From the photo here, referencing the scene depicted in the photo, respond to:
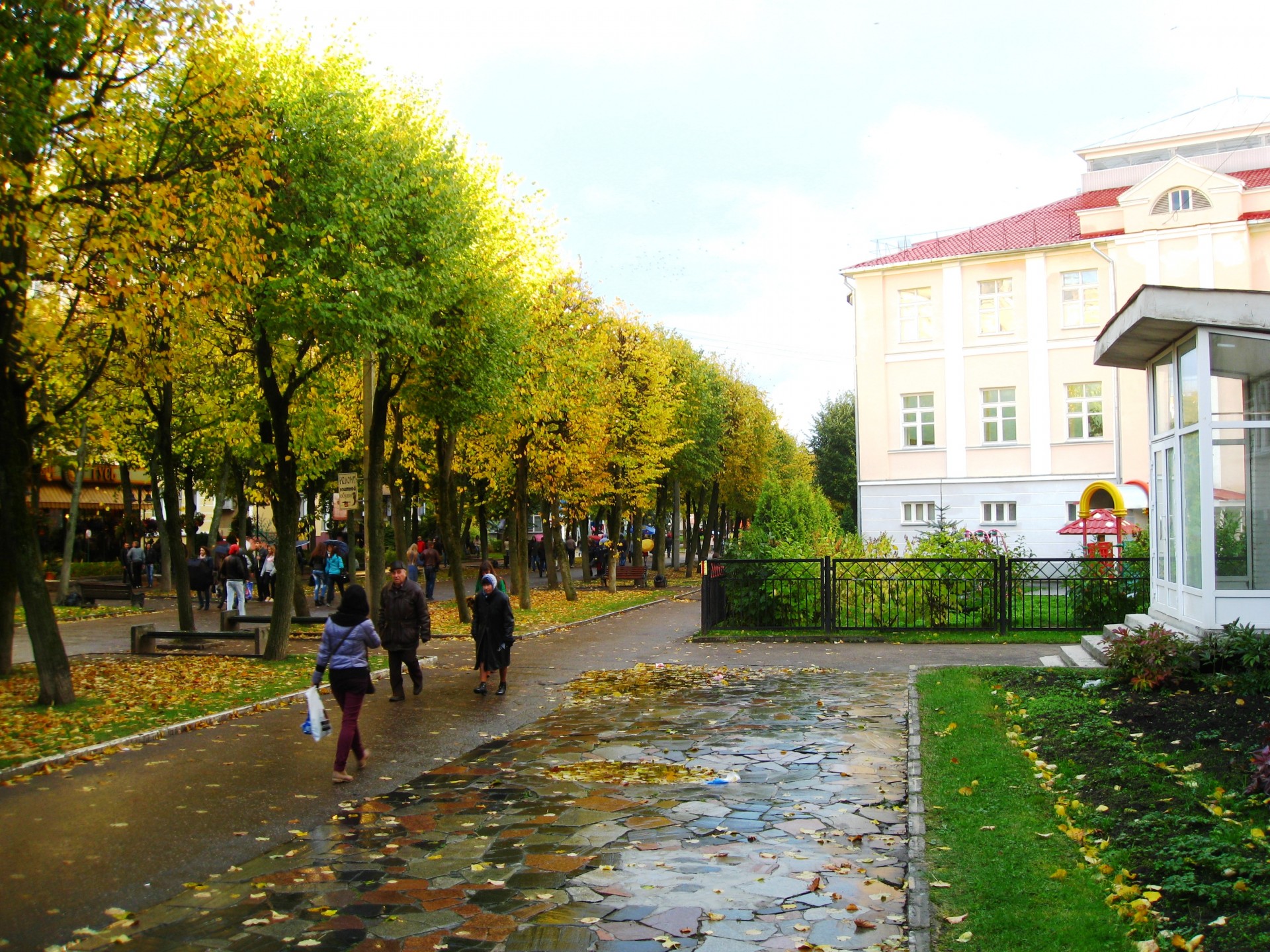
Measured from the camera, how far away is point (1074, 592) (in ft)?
67.5

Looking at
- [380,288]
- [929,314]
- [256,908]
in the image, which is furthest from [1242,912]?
[929,314]

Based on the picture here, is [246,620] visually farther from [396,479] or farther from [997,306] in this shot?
[997,306]

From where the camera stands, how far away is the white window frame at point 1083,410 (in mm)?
37031

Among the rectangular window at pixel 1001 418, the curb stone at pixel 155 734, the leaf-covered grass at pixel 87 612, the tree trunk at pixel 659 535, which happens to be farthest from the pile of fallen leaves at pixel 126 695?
the rectangular window at pixel 1001 418

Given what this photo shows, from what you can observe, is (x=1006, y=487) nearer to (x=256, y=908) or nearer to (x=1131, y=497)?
(x=1131, y=497)

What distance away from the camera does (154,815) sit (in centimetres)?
822

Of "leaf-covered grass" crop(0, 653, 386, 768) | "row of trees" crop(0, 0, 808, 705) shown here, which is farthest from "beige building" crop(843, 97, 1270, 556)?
"leaf-covered grass" crop(0, 653, 386, 768)

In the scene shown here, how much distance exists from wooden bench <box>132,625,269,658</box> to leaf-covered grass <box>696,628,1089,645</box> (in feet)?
28.4

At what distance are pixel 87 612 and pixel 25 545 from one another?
621 inches

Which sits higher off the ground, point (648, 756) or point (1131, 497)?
point (1131, 497)

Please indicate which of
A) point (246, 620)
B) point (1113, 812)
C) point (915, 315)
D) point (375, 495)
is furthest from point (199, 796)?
point (915, 315)

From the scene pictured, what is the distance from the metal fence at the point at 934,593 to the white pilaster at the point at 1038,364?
57.9 feet

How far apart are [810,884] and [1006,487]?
34059 millimetres

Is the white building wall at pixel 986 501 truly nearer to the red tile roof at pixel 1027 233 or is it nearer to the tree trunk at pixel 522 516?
the red tile roof at pixel 1027 233
